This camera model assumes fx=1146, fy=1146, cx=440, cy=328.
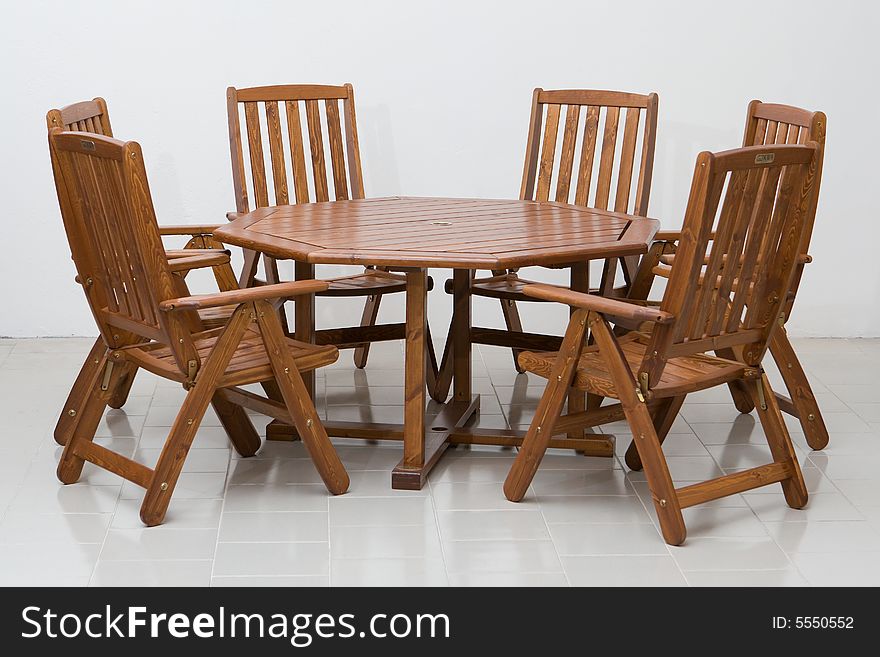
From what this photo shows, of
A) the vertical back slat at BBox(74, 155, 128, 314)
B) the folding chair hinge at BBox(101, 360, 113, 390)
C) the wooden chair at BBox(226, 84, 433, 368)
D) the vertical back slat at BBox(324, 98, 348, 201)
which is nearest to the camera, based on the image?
the vertical back slat at BBox(74, 155, 128, 314)

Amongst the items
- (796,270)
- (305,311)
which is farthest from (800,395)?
(305,311)

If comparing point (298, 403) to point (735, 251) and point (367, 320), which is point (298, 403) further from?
point (367, 320)

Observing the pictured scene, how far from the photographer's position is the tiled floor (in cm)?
295

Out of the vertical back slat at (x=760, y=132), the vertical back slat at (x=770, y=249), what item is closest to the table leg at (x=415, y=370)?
the vertical back slat at (x=770, y=249)

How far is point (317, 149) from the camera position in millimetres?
4578

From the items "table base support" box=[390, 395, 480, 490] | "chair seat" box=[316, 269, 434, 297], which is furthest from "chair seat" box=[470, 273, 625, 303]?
"table base support" box=[390, 395, 480, 490]

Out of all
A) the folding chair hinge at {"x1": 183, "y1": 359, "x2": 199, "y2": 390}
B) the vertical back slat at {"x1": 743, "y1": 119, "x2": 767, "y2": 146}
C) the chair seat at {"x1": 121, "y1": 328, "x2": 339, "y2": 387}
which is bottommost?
the chair seat at {"x1": 121, "y1": 328, "x2": 339, "y2": 387}

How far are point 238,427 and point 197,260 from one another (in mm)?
553

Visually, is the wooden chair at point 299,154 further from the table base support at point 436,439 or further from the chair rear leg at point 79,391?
the chair rear leg at point 79,391

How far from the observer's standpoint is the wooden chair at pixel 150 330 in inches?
118

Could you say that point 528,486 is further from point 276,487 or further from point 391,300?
point 391,300

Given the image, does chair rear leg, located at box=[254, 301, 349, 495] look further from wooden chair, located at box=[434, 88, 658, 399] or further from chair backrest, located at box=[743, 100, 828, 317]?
chair backrest, located at box=[743, 100, 828, 317]

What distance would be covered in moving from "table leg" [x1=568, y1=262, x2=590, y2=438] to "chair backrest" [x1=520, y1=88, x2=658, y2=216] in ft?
1.93
